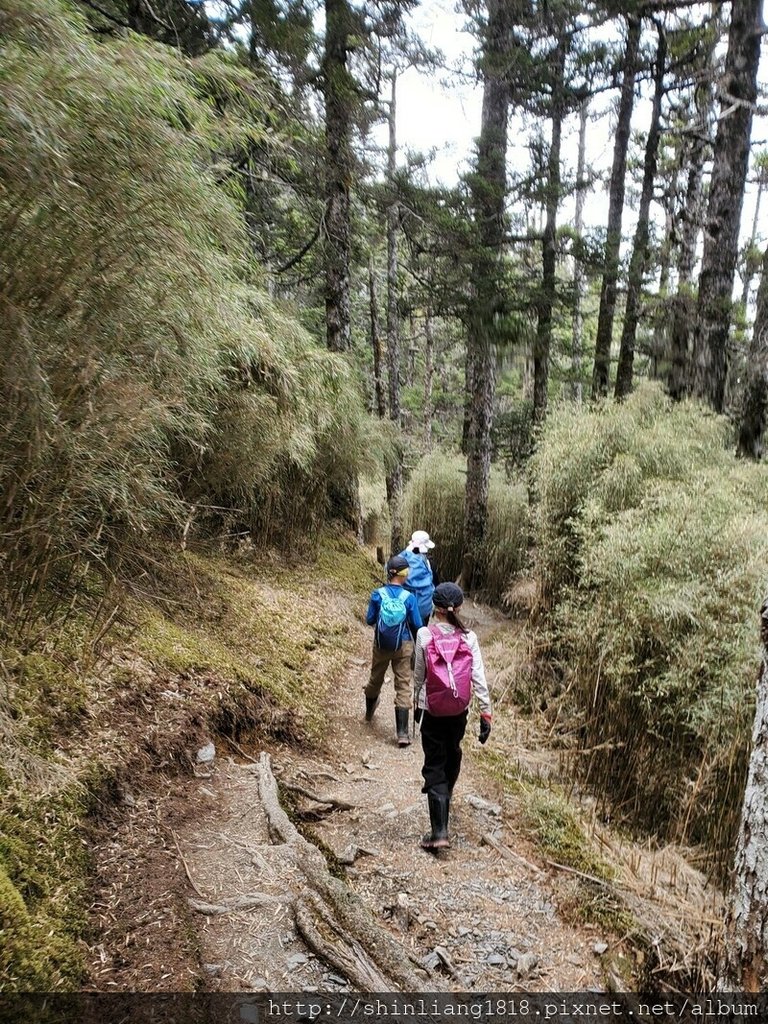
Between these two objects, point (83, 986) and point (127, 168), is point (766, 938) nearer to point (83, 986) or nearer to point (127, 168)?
point (83, 986)

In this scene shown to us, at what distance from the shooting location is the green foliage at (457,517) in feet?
35.4

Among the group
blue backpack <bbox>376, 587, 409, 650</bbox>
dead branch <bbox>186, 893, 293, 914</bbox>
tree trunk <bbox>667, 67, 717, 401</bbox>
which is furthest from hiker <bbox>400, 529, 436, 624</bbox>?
tree trunk <bbox>667, 67, 717, 401</bbox>

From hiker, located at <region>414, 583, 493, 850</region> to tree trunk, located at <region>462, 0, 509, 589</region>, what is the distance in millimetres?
4836

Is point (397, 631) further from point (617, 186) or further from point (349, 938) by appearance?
point (617, 186)

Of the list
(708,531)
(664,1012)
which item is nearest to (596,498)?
(708,531)

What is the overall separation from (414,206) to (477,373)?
3.08 m

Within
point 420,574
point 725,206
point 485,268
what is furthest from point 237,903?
point 725,206

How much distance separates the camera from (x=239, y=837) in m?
3.03

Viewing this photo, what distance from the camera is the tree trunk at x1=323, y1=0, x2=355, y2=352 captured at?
679 centimetres

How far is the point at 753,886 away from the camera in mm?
1883

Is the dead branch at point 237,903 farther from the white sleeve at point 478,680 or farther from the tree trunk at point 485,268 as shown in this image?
the tree trunk at point 485,268

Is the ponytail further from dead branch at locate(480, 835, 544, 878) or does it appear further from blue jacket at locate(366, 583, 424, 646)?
blue jacket at locate(366, 583, 424, 646)

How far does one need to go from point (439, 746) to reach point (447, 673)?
1.49 feet

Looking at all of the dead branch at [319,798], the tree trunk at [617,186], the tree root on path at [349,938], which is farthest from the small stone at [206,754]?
the tree trunk at [617,186]
